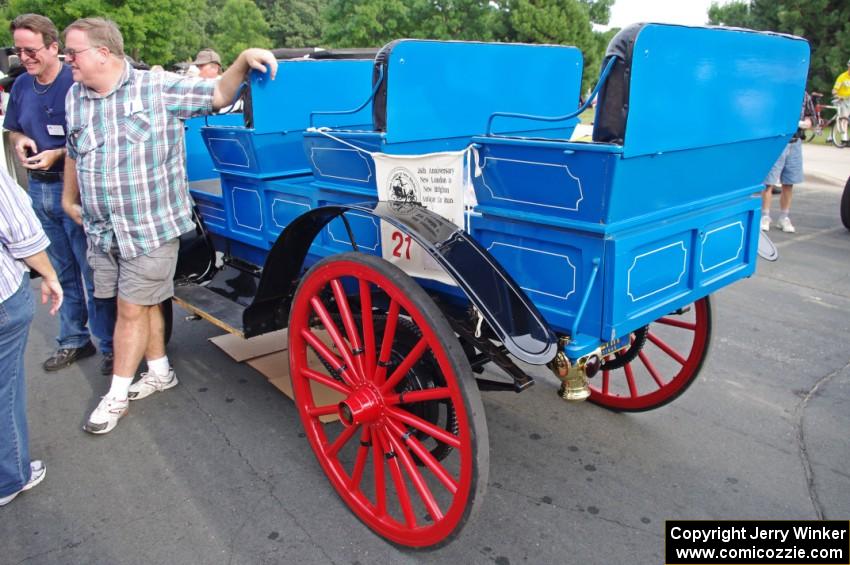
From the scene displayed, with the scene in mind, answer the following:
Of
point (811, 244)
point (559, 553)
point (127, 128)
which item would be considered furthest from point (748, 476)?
point (811, 244)

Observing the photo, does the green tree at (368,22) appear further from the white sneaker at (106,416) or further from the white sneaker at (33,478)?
the white sneaker at (33,478)

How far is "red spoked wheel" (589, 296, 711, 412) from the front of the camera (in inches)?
113

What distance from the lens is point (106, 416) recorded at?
3.09 metres

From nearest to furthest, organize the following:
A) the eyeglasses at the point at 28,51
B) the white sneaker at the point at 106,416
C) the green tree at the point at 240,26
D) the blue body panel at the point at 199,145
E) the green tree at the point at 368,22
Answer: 1. the white sneaker at the point at 106,416
2. the eyeglasses at the point at 28,51
3. the blue body panel at the point at 199,145
4. the green tree at the point at 368,22
5. the green tree at the point at 240,26

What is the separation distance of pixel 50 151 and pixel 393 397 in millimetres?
2491

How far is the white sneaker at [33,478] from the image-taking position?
8.39 ft

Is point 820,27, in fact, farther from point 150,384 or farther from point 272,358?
point 150,384

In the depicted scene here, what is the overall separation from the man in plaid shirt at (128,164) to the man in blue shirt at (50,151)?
424 mm

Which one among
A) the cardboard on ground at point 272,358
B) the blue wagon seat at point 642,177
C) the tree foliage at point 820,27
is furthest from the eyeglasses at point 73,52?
the tree foliage at point 820,27

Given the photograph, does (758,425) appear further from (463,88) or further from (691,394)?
(463,88)

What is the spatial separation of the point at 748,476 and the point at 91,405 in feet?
10.4

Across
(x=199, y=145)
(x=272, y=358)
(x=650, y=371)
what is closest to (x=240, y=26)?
(x=199, y=145)

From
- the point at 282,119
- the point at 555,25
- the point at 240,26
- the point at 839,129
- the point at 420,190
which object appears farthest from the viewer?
the point at 240,26

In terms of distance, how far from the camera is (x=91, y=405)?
339 cm
